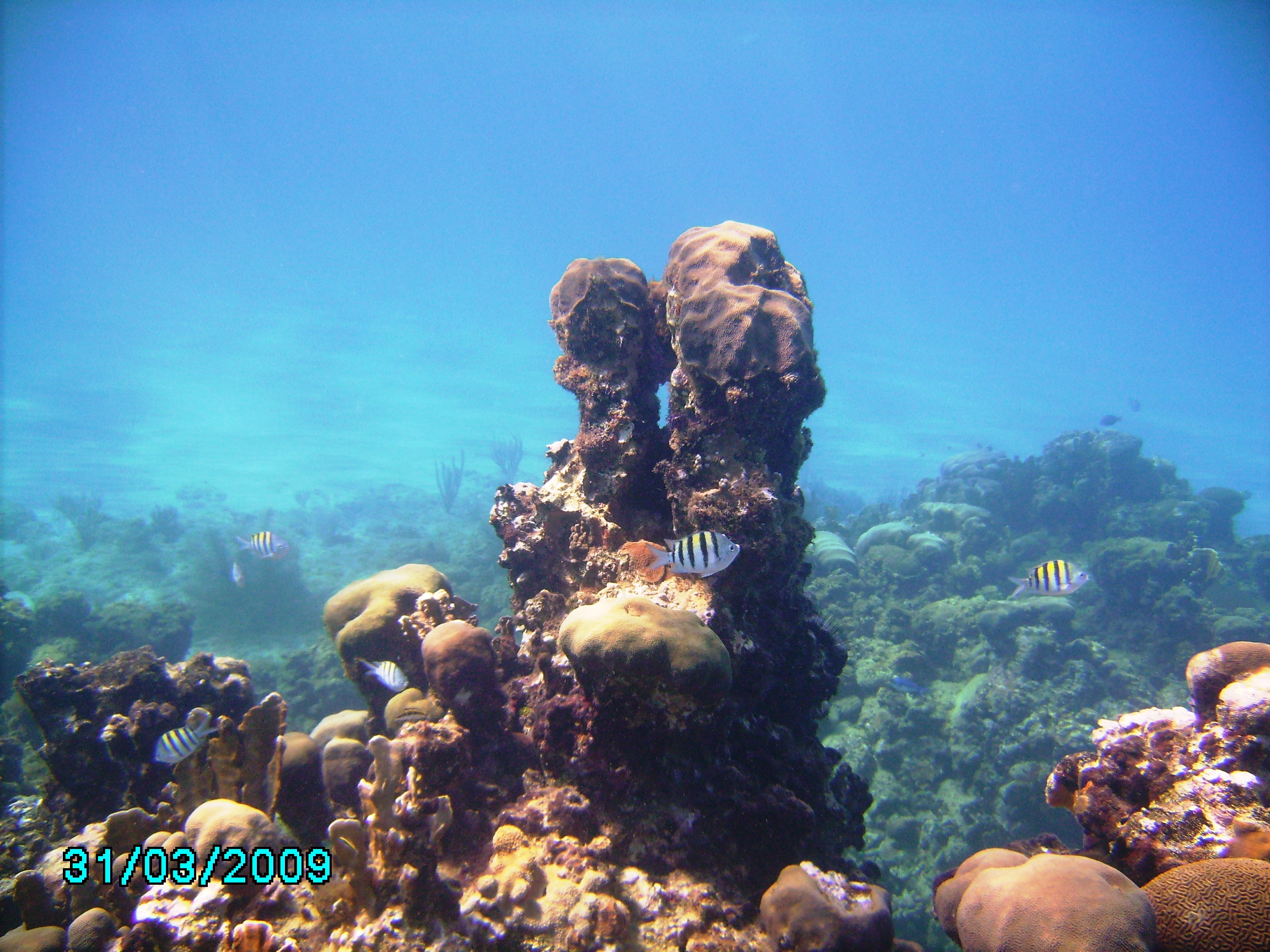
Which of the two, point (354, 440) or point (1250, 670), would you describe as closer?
point (1250, 670)

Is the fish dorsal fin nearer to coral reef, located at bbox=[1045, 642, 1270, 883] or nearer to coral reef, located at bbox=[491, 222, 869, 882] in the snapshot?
coral reef, located at bbox=[491, 222, 869, 882]

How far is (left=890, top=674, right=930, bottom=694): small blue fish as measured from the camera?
333 inches

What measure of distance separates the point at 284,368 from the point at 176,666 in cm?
5489

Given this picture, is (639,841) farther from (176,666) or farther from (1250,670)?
(176,666)

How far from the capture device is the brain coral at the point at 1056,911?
2.24 metres

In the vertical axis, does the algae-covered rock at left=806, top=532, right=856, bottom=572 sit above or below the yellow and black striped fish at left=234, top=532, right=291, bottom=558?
below

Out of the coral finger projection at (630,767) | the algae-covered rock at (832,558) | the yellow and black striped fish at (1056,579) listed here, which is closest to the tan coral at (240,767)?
the coral finger projection at (630,767)

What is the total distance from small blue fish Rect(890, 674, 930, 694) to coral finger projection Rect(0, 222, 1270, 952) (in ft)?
5.32

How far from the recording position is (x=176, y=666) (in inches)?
212

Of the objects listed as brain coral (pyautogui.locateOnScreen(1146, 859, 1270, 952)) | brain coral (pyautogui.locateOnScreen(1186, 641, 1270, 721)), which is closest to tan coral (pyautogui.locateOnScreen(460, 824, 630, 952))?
→ brain coral (pyautogui.locateOnScreen(1146, 859, 1270, 952))

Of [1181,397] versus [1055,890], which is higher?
[1181,397]

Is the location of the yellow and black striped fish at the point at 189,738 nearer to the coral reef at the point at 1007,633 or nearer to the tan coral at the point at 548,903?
the tan coral at the point at 548,903

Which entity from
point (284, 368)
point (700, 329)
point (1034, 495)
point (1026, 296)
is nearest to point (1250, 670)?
point (700, 329)

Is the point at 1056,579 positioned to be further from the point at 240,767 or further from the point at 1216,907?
the point at 240,767
